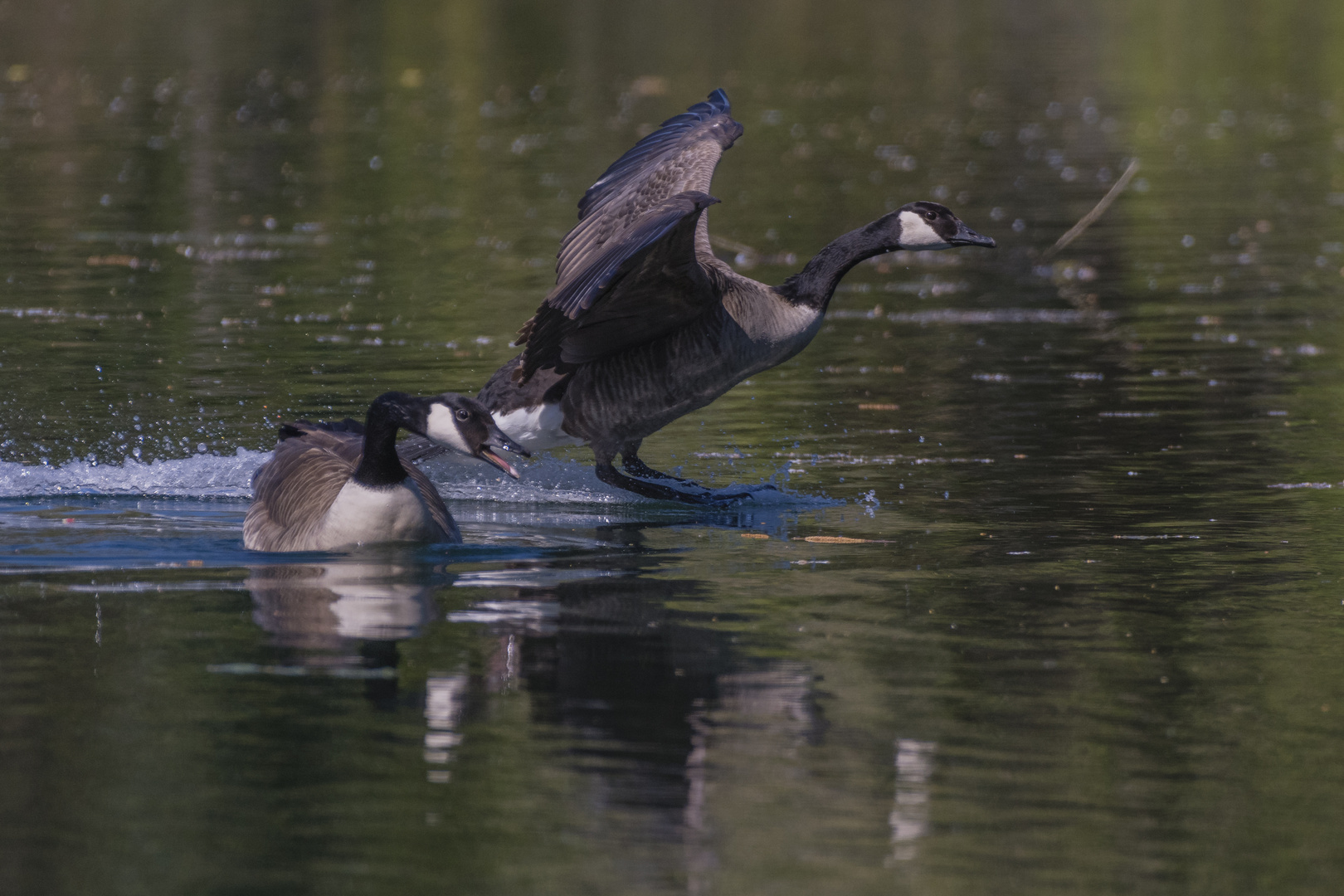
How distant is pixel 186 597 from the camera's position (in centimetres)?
848

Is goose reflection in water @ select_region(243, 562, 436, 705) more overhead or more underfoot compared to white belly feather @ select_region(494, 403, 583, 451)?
more underfoot

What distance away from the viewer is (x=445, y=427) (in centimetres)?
865

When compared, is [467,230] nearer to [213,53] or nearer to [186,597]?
[186,597]

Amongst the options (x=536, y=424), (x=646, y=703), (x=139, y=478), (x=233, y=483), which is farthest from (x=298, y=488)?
(x=646, y=703)

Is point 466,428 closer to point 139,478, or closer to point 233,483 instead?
point 233,483

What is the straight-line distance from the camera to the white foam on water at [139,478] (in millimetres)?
10617

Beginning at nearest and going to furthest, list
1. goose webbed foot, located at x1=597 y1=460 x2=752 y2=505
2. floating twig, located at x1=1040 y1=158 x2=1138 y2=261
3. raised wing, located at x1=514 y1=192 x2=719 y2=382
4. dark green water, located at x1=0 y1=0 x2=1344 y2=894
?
dark green water, located at x1=0 y1=0 x2=1344 y2=894 → raised wing, located at x1=514 y1=192 x2=719 y2=382 → floating twig, located at x1=1040 y1=158 x2=1138 y2=261 → goose webbed foot, located at x1=597 y1=460 x2=752 y2=505

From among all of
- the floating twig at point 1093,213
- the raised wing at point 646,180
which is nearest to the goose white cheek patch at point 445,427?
the raised wing at point 646,180

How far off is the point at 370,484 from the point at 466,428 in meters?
0.62

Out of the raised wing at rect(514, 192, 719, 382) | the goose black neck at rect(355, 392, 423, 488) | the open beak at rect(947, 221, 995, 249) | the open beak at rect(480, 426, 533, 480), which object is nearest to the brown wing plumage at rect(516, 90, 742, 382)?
the raised wing at rect(514, 192, 719, 382)

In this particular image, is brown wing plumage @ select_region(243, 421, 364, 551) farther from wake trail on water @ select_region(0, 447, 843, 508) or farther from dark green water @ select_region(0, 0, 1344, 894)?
wake trail on water @ select_region(0, 447, 843, 508)

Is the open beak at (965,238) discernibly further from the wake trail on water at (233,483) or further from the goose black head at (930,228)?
the wake trail on water at (233,483)

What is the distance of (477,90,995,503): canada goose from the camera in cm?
1051

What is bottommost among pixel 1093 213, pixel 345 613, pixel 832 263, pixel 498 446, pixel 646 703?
pixel 646 703
